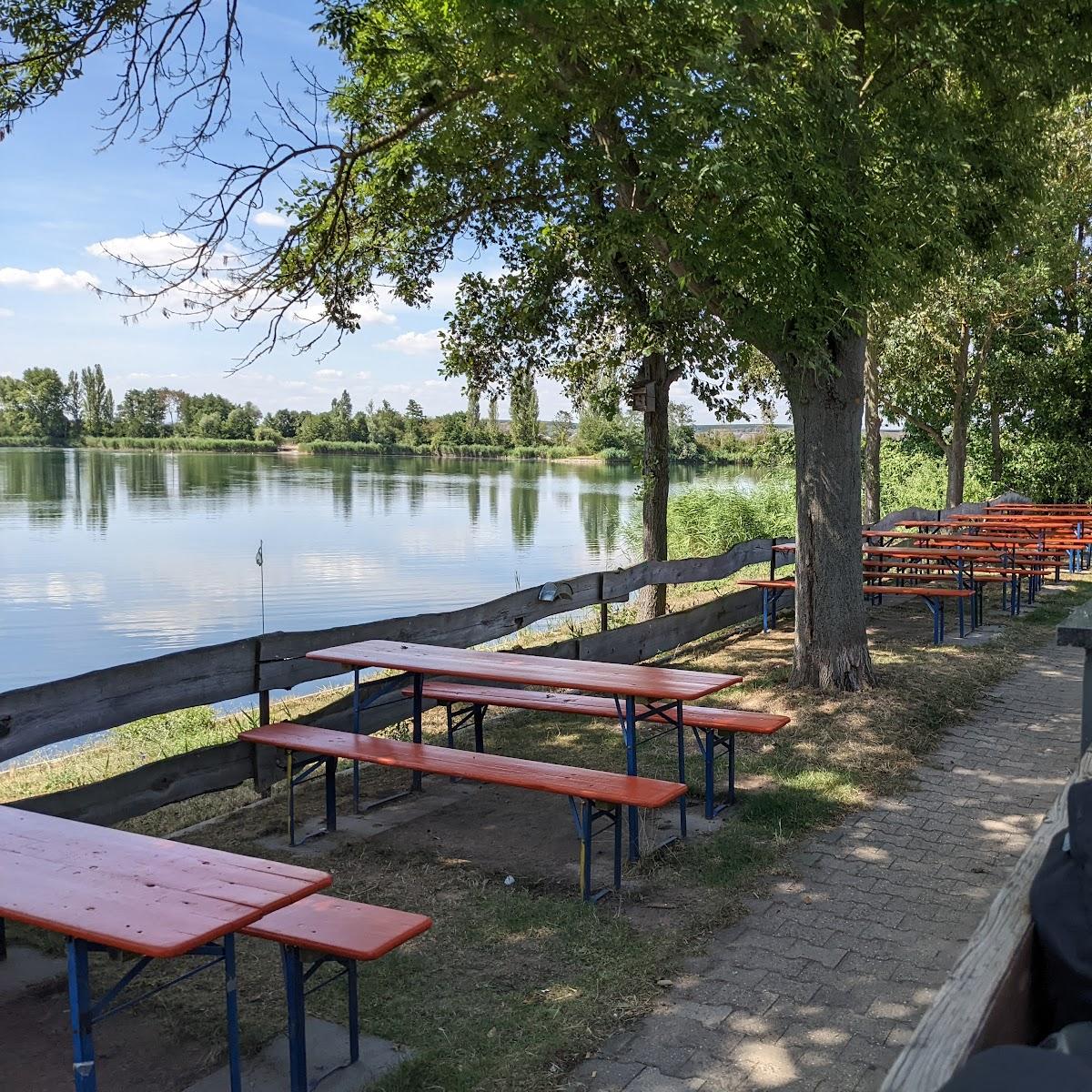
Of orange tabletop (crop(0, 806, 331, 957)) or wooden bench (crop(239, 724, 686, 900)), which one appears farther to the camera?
wooden bench (crop(239, 724, 686, 900))

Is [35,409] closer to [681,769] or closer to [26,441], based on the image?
[26,441]

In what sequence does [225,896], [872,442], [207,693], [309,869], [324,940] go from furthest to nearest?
[872,442], [207,693], [309,869], [324,940], [225,896]

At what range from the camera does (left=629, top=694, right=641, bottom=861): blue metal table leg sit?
510cm

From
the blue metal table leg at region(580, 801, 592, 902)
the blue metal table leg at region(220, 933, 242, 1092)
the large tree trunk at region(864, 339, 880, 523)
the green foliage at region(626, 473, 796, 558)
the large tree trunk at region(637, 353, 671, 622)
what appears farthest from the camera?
the green foliage at region(626, 473, 796, 558)

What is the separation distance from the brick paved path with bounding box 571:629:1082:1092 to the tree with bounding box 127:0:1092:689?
2.18 meters

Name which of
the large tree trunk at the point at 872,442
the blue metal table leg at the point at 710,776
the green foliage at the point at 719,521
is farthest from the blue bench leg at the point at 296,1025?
the green foliage at the point at 719,521

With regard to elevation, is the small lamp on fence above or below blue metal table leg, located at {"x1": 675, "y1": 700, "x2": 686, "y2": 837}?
above

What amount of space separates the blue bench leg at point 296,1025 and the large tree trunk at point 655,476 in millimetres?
8556

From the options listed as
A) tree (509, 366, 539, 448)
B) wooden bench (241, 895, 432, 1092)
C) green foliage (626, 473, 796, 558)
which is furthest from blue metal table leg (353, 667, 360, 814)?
green foliage (626, 473, 796, 558)

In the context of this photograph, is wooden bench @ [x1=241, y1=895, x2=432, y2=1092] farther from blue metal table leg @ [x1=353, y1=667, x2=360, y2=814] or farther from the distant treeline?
the distant treeline

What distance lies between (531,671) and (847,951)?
7.30 feet

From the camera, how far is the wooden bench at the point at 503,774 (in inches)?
181

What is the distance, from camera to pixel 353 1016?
133 inches

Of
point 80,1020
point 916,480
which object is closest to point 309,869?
point 80,1020
